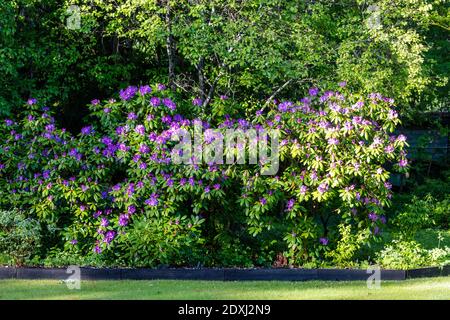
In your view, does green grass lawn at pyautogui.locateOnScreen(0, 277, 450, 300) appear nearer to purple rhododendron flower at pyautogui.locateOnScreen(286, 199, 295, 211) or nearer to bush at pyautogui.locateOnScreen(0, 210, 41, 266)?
bush at pyautogui.locateOnScreen(0, 210, 41, 266)

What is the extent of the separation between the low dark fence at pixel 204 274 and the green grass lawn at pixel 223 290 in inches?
7.7

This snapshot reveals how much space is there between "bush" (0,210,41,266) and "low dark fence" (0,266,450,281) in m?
0.50

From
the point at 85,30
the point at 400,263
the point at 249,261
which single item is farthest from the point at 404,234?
the point at 85,30

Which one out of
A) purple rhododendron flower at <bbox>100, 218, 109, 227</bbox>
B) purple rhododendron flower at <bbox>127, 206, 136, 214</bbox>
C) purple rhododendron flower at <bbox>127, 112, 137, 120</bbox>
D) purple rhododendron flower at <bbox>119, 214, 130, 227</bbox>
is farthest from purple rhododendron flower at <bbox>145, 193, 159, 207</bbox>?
purple rhododendron flower at <bbox>127, 112, 137, 120</bbox>

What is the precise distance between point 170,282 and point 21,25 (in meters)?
5.50

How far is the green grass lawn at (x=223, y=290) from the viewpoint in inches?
331

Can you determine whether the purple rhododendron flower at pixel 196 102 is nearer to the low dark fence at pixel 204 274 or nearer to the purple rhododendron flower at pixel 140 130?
the purple rhododendron flower at pixel 140 130

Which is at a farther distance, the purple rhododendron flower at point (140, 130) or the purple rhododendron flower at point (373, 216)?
the purple rhododendron flower at point (140, 130)

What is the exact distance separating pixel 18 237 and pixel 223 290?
3.24m

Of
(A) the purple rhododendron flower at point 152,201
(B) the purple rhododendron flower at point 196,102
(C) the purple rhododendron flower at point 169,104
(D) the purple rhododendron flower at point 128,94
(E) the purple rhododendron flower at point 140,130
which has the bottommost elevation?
(A) the purple rhododendron flower at point 152,201

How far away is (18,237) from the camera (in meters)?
10.4

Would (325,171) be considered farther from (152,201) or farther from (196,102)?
(152,201)

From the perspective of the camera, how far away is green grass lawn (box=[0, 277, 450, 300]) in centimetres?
841

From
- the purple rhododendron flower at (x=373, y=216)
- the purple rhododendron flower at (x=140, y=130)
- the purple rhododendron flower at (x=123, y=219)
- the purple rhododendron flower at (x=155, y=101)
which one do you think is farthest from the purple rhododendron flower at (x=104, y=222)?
the purple rhododendron flower at (x=373, y=216)
